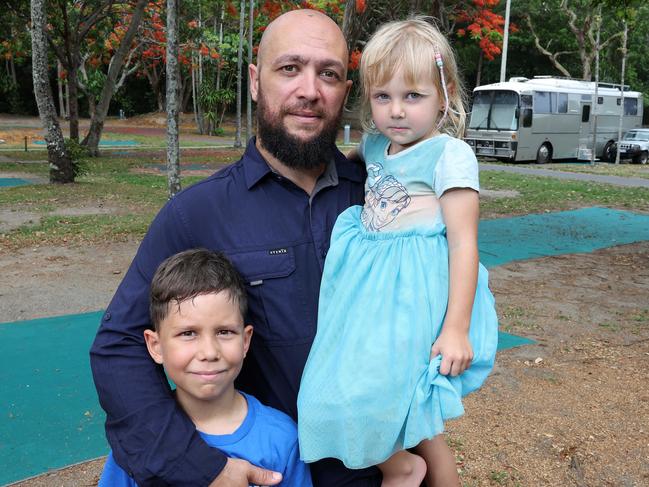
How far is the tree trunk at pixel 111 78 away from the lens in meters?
16.6

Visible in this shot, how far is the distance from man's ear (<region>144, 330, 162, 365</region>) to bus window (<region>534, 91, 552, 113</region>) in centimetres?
2424

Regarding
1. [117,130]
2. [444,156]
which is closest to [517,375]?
[444,156]

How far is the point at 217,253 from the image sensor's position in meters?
1.77

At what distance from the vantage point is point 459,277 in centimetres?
181

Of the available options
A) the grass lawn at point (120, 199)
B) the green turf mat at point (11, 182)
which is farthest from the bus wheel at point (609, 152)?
the green turf mat at point (11, 182)

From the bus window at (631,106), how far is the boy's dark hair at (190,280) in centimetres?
3082

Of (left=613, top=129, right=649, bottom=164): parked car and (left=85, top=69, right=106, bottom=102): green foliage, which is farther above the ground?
(left=85, top=69, right=106, bottom=102): green foliage

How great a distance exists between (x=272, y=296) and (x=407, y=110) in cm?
70

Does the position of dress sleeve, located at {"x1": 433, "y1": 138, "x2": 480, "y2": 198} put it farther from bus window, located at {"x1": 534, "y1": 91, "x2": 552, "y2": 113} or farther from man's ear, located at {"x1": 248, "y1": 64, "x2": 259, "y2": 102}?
bus window, located at {"x1": 534, "y1": 91, "x2": 552, "y2": 113}

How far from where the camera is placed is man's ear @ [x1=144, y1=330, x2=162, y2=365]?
1726mm

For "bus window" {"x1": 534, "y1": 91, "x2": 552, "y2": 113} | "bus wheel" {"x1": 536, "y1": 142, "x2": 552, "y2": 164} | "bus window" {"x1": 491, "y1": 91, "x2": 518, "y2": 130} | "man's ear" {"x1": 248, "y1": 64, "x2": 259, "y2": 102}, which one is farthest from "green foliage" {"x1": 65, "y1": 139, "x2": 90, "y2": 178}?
"bus wheel" {"x1": 536, "y1": 142, "x2": 552, "y2": 164}

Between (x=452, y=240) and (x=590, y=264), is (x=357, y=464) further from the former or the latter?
(x=590, y=264)

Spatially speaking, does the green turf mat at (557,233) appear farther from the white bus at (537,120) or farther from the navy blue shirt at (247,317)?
the white bus at (537,120)

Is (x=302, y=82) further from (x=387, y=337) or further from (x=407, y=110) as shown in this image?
(x=387, y=337)
